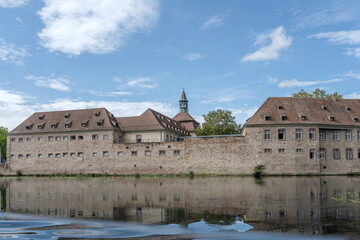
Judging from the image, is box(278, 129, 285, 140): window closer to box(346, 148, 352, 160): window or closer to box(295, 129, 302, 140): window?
box(295, 129, 302, 140): window

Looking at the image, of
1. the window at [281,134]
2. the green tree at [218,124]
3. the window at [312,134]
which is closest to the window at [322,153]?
the window at [312,134]

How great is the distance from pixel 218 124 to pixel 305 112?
18515 mm

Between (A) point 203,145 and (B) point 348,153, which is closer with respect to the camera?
(B) point 348,153

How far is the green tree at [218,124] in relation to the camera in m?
62.0

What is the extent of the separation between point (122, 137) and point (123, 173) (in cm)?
795

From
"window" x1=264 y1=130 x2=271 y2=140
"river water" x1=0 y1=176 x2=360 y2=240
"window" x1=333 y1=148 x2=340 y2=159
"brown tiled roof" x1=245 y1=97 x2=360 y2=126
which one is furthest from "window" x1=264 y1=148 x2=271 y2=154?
"river water" x1=0 y1=176 x2=360 y2=240

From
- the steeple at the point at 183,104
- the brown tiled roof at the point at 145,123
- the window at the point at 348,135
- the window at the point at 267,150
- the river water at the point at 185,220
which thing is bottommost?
the river water at the point at 185,220

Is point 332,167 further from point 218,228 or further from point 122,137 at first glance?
point 218,228

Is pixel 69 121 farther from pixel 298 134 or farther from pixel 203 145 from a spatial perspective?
pixel 298 134

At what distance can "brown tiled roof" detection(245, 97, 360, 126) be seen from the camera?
46.4 meters

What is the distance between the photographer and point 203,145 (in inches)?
1901

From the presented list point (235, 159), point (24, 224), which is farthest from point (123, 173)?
point (24, 224)

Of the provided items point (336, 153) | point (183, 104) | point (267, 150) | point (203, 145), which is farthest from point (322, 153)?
point (183, 104)

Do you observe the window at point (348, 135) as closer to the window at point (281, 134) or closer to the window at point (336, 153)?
the window at point (336, 153)
